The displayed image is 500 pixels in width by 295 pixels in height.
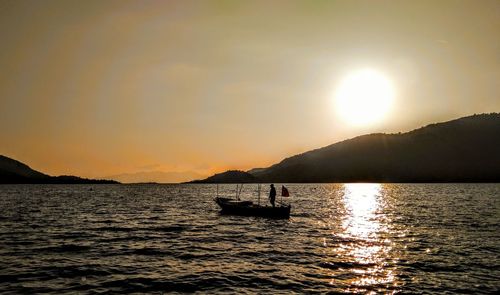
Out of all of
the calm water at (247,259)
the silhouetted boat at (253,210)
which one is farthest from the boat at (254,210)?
the calm water at (247,259)

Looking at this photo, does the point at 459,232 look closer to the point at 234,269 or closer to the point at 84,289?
the point at 234,269

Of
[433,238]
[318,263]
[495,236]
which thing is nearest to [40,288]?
[318,263]

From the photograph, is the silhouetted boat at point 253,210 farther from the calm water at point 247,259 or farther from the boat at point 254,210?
the calm water at point 247,259

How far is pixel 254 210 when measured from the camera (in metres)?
57.9

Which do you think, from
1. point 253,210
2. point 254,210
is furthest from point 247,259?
point 253,210

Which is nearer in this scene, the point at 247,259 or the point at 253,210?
the point at 247,259

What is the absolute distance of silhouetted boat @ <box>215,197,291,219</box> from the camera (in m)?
55.5

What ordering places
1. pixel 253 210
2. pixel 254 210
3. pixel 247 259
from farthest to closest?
pixel 253 210, pixel 254 210, pixel 247 259

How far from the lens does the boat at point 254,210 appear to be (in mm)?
55531

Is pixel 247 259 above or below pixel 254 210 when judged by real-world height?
below

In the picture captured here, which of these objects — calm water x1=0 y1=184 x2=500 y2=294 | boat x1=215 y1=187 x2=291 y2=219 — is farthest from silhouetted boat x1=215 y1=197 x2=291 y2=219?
calm water x1=0 y1=184 x2=500 y2=294

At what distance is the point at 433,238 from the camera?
127 ft

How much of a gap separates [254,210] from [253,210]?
21 cm

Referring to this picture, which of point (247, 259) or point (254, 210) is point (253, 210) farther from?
point (247, 259)
